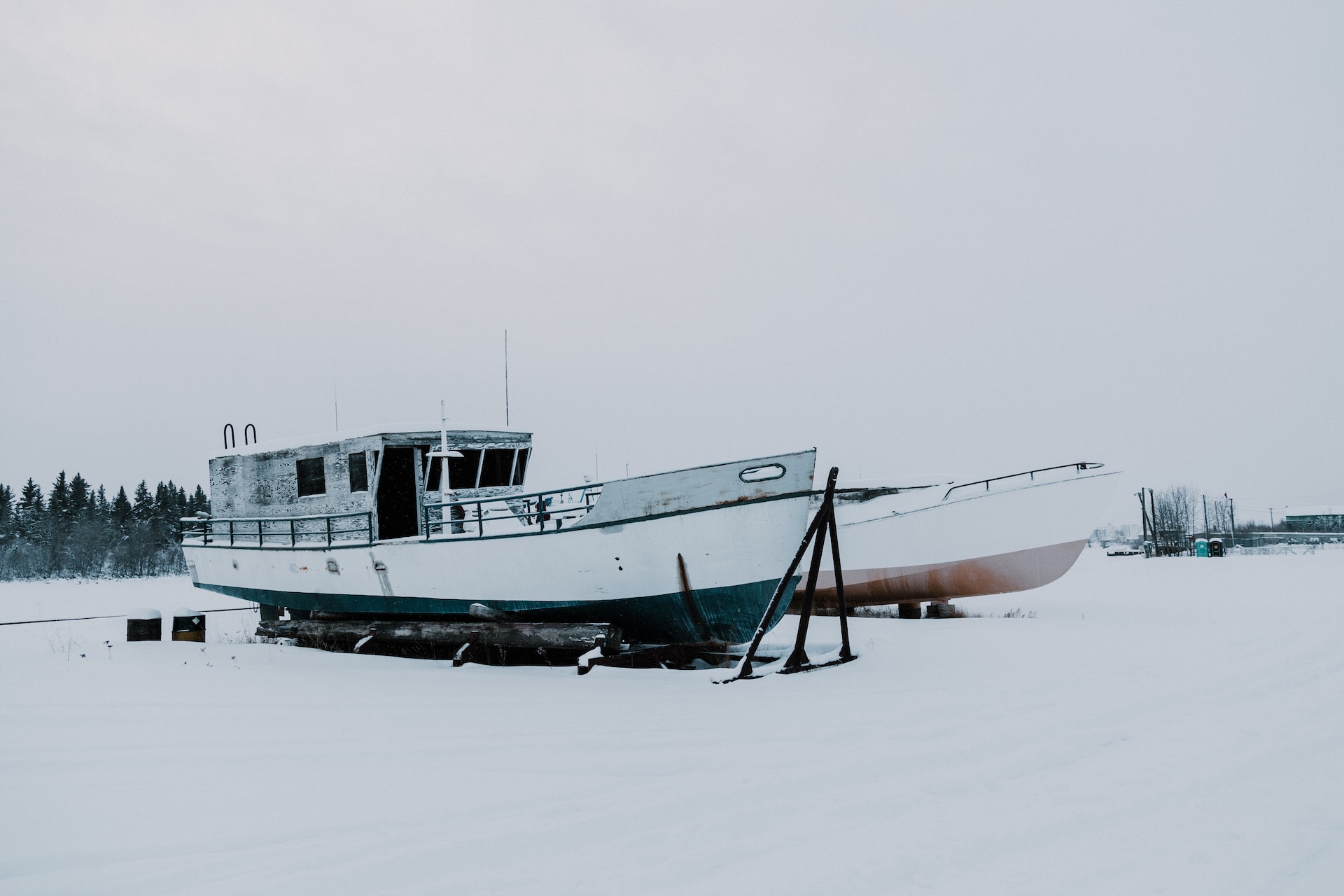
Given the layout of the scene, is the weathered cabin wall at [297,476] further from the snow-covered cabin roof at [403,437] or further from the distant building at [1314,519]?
the distant building at [1314,519]

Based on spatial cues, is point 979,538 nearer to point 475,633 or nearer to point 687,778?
point 475,633

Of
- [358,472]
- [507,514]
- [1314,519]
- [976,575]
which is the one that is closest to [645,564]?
[507,514]

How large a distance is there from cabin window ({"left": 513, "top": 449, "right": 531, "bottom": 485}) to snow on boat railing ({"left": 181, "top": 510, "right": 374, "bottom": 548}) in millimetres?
2279

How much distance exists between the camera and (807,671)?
810 centimetres

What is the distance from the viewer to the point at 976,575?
14.3 metres

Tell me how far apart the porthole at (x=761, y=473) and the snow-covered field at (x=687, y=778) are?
80.7 inches

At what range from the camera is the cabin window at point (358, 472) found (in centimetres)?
1172

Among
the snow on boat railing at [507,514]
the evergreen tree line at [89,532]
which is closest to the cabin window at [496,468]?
the snow on boat railing at [507,514]

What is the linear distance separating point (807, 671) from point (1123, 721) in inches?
124

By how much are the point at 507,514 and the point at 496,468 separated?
2.55m

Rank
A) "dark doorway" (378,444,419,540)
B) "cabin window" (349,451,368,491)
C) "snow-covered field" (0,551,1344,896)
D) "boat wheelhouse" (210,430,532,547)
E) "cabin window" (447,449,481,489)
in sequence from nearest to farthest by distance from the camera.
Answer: "snow-covered field" (0,551,1344,896), "boat wheelhouse" (210,430,532,547), "cabin window" (349,451,368,491), "dark doorway" (378,444,419,540), "cabin window" (447,449,481,489)

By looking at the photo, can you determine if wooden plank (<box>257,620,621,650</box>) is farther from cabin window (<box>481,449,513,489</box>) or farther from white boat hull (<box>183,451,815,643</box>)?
cabin window (<box>481,449,513,489</box>)

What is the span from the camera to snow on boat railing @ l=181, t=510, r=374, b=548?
38.3ft

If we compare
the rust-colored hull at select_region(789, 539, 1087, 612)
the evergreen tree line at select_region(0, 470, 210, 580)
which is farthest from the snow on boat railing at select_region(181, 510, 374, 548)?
the evergreen tree line at select_region(0, 470, 210, 580)
